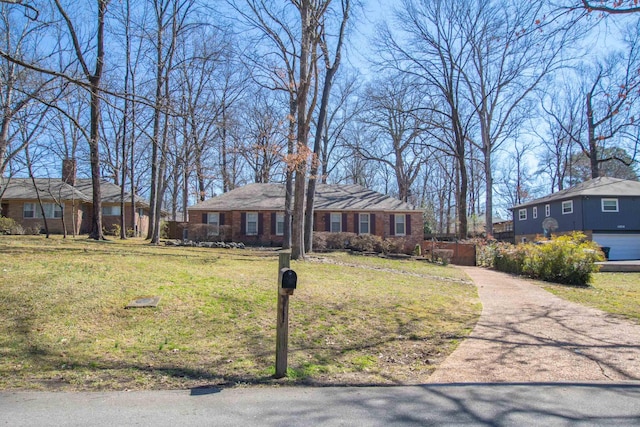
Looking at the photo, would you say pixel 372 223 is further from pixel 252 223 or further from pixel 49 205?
pixel 49 205

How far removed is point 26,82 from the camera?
1095cm

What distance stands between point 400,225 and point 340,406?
74.2 ft

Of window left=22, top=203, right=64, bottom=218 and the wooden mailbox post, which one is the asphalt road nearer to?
the wooden mailbox post

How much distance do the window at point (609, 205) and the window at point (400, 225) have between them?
1521 centimetres

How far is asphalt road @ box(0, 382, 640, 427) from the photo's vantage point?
11.2 feet

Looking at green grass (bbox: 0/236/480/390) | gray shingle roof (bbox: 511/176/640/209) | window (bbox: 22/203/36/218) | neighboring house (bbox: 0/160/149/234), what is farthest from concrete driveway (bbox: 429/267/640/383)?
window (bbox: 22/203/36/218)

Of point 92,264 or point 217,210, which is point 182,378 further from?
point 217,210

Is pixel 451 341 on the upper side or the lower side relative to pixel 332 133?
lower

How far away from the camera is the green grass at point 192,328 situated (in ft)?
15.0

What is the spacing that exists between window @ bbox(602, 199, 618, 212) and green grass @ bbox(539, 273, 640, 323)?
1700 cm

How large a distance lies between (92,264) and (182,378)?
17.8ft

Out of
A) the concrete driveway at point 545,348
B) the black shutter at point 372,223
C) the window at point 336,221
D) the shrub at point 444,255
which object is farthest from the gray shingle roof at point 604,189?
the concrete driveway at point 545,348

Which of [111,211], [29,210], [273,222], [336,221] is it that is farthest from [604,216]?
[29,210]

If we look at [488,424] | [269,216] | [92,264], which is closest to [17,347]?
[92,264]
